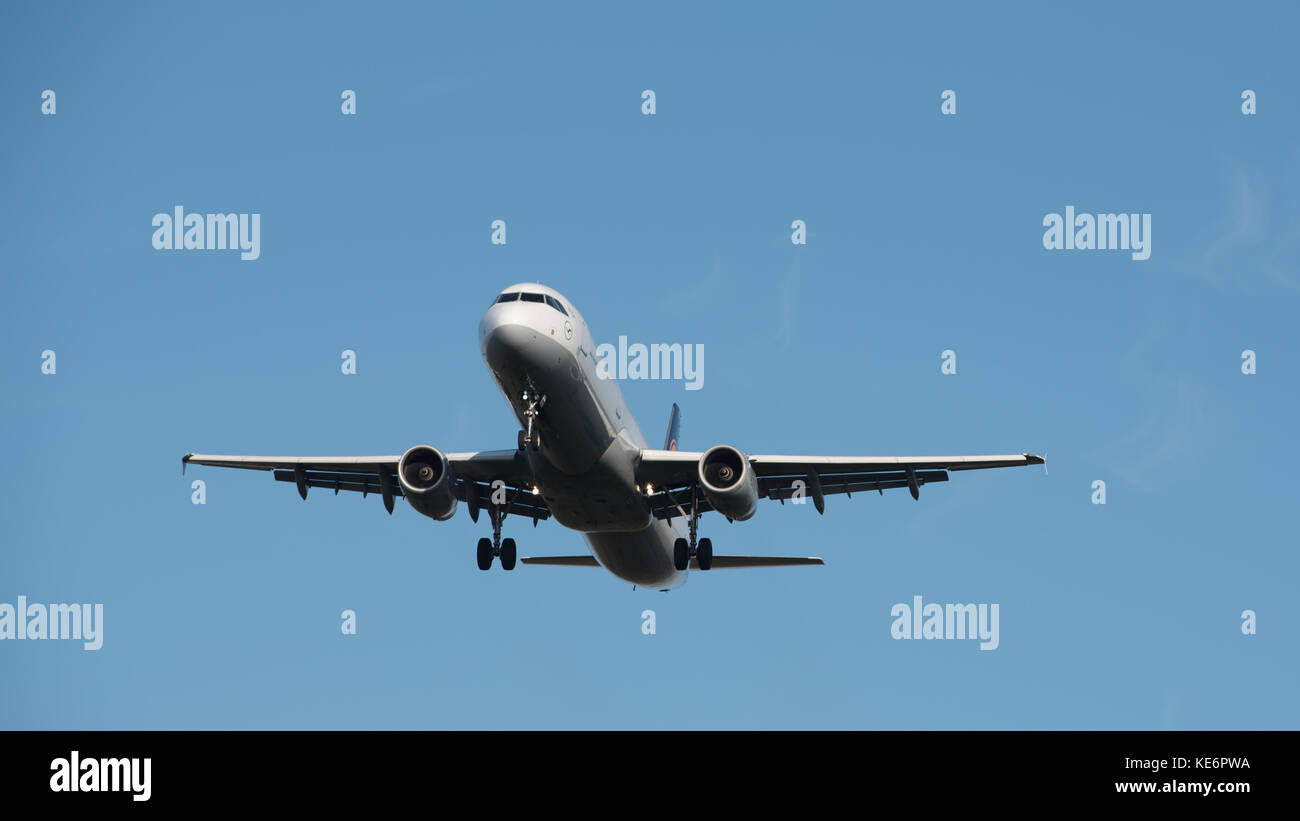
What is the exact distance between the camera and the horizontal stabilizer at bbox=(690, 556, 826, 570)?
149ft

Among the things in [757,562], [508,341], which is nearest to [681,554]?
[757,562]

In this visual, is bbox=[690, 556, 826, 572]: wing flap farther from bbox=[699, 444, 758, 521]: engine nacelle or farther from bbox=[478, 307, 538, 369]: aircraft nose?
bbox=[478, 307, 538, 369]: aircraft nose

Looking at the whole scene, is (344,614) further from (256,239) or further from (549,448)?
(549,448)

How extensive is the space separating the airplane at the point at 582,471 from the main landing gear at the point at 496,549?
1.1 inches

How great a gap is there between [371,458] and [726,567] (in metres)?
12.0

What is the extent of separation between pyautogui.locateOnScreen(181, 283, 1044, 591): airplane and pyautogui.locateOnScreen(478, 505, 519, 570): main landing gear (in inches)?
1.1

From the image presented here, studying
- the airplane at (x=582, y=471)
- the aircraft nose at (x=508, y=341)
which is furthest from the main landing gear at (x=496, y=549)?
the aircraft nose at (x=508, y=341)

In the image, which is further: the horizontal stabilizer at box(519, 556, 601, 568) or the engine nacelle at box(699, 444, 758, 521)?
the horizontal stabilizer at box(519, 556, 601, 568)

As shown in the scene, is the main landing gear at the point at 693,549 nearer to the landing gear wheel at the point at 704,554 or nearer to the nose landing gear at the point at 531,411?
the landing gear wheel at the point at 704,554

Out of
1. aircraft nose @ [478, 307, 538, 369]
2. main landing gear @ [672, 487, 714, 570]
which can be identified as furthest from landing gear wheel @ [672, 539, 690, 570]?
aircraft nose @ [478, 307, 538, 369]

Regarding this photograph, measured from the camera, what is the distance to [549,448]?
37.8 m

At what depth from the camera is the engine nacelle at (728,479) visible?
129ft

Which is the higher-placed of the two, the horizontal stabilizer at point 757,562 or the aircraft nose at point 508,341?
the aircraft nose at point 508,341

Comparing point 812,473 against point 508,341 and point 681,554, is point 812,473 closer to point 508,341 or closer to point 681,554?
point 681,554
